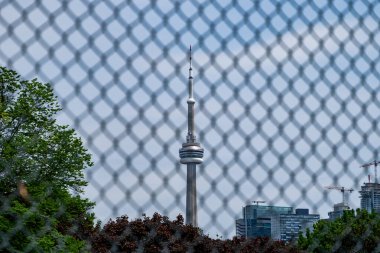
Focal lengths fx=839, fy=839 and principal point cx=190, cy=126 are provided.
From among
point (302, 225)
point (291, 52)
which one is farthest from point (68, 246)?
A: point (291, 52)

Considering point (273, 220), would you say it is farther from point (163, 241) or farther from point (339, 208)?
point (163, 241)

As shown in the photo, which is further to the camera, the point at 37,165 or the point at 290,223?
the point at 37,165

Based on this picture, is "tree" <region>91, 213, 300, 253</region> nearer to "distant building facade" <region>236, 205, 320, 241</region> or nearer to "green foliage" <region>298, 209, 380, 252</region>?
"distant building facade" <region>236, 205, 320, 241</region>

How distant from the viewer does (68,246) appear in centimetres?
962

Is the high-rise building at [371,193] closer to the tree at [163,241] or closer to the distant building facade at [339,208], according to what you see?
the distant building facade at [339,208]

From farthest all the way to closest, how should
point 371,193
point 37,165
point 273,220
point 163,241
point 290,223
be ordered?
point 163,241 < point 37,165 < point 371,193 < point 290,223 < point 273,220

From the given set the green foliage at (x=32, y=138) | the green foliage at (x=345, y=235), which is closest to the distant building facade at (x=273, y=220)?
the green foliage at (x=345, y=235)

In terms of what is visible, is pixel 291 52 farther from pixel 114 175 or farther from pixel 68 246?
pixel 68 246

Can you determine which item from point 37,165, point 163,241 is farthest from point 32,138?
point 163,241

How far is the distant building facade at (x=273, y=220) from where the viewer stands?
4066 millimetres

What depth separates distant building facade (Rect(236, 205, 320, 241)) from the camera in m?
4.07

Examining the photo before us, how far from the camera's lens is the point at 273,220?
438 centimetres

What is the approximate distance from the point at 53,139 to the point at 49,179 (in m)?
2.26

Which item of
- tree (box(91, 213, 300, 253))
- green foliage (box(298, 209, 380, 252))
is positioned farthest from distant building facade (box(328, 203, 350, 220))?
tree (box(91, 213, 300, 253))
